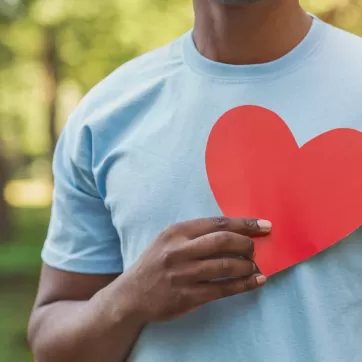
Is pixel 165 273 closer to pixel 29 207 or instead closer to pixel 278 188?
pixel 278 188

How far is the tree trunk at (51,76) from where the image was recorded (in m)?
5.34

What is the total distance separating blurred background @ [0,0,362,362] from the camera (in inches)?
174

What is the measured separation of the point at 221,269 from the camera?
82 centimetres

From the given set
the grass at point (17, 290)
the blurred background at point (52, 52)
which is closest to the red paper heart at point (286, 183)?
the blurred background at point (52, 52)

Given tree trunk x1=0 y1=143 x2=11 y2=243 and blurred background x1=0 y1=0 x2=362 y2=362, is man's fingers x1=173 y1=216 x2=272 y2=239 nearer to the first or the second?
blurred background x1=0 y1=0 x2=362 y2=362

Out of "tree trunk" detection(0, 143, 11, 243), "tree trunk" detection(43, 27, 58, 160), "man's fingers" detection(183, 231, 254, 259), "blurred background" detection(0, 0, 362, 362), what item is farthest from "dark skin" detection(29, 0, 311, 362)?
"tree trunk" detection(0, 143, 11, 243)

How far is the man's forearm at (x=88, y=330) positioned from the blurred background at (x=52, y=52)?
3.12 meters

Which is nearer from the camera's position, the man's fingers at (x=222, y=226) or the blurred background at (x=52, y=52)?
the man's fingers at (x=222, y=226)

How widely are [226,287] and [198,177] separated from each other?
0.17m

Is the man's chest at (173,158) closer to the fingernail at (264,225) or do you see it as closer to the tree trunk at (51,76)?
the fingernail at (264,225)

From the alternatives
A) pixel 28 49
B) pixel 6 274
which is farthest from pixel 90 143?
pixel 28 49

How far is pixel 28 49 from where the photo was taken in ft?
18.6

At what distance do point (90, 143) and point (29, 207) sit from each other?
284 inches

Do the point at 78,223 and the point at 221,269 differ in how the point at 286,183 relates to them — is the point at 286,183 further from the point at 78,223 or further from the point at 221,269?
the point at 78,223
